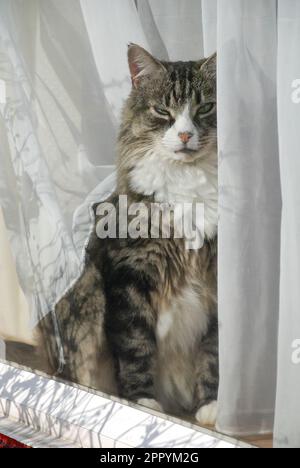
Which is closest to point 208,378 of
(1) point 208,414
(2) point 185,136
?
(1) point 208,414

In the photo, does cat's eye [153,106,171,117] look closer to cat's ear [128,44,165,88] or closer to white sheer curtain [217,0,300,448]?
cat's ear [128,44,165,88]

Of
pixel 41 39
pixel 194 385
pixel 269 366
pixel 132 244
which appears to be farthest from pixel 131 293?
pixel 41 39

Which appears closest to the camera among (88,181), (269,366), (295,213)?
(295,213)

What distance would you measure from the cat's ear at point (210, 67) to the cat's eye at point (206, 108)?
0.06 metres

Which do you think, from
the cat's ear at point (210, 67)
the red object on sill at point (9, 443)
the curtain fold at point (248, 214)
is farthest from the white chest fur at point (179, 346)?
the cat's ear at point (210, 67)

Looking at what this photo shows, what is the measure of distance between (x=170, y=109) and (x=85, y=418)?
2.95 ft

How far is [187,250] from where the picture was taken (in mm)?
1617

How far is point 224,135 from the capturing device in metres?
1.41

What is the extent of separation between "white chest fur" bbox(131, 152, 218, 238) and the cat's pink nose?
6cm

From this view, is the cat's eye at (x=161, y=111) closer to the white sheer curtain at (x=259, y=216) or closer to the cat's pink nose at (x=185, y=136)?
the cat's pink nose at (x=185, y=136)

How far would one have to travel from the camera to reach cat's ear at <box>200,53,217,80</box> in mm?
1449

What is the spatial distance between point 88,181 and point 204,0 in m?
0.62

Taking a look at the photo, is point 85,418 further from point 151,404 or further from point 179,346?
point 179,346
